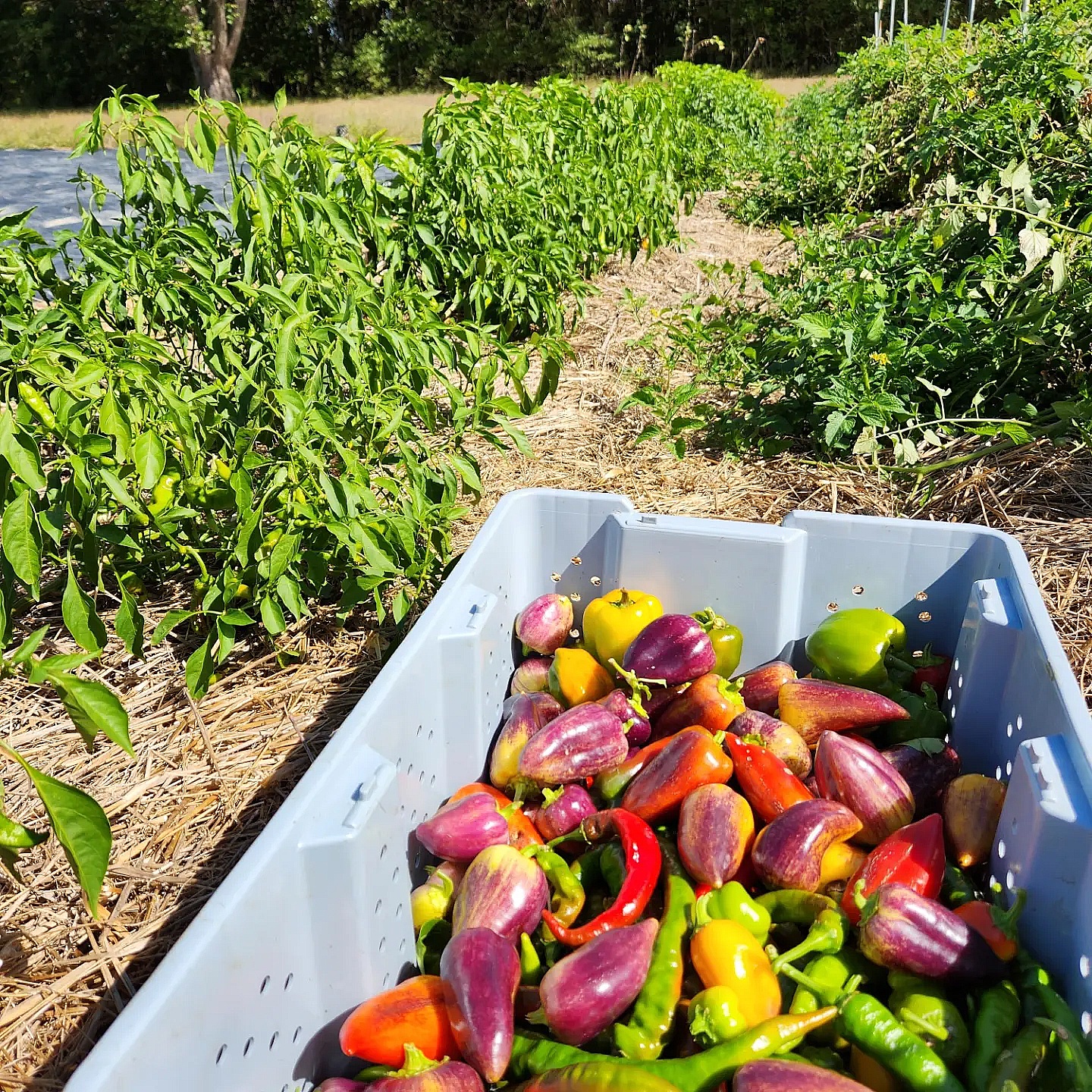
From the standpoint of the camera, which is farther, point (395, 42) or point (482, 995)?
point (395, 42)

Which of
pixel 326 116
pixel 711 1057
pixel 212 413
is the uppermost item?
pixel 326 116

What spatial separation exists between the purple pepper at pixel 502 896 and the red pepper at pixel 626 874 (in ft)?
0.17

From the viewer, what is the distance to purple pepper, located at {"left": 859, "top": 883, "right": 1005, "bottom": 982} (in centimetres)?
125

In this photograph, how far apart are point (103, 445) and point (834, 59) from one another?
3577cm

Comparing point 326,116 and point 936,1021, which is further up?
point 326,116

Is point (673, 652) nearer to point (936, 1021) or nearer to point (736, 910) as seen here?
point (736, 910)

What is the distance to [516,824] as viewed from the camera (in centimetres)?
158

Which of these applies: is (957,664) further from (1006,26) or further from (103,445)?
(1006,26)

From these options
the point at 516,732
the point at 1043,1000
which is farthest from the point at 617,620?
the point at 1043,1000

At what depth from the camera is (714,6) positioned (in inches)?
1273

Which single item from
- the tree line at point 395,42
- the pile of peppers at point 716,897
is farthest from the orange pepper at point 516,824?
the tree line at point 395,42

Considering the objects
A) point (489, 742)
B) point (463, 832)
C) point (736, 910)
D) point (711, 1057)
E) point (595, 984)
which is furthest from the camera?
point (489, 742)

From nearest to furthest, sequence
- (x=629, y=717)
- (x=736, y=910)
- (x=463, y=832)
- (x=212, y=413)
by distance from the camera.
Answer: (x=736, y=910), (x=463, y=832), (x=629, y=717), (x=212, y=413)

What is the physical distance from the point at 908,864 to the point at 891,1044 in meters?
0.31
